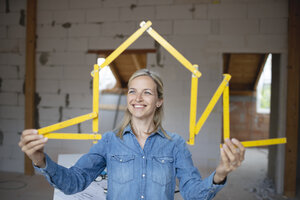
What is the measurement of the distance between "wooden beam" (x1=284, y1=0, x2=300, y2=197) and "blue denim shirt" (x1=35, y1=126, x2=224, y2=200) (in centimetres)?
268

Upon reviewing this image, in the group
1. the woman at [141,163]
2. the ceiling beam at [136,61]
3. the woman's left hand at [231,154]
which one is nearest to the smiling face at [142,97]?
the woman at [141,163]

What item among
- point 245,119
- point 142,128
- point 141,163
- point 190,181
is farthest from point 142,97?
point 245,119

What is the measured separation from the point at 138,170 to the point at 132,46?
2.72 metres


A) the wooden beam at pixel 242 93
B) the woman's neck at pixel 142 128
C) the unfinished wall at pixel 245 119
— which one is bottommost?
the unfinished wall at pixel 245 119

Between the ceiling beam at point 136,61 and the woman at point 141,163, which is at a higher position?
the ceiling beam at point 136,61

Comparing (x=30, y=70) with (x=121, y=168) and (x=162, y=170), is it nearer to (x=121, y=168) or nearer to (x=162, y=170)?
(x=121, y=168)

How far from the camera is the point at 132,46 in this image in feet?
11.9

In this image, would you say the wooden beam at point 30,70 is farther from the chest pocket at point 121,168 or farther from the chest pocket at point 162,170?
the chest pocket at point 162,170

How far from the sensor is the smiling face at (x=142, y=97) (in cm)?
123

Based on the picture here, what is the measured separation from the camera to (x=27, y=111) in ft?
12.7

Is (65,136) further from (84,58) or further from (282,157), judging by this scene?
(282,157)

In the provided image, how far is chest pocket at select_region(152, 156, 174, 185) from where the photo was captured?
1171 mm

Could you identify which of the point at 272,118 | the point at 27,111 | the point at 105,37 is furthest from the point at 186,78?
the point at 27,111

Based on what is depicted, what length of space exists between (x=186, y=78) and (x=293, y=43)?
1490 millimetres
